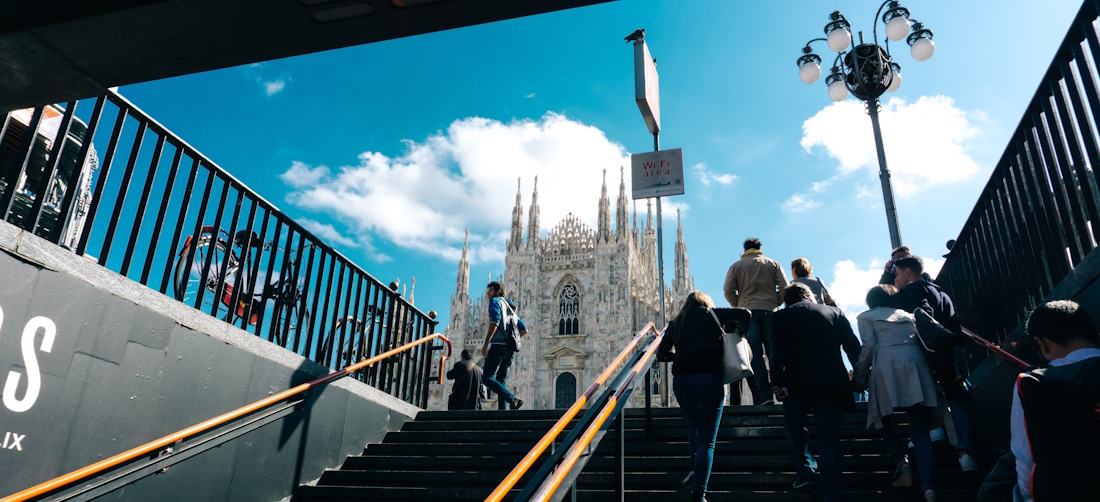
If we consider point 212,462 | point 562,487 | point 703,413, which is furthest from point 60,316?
point 703,413

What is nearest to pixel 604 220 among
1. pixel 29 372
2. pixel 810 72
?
pixel 810 72

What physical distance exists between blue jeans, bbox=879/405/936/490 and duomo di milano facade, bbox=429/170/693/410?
121 ft

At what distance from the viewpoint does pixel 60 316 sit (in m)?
3.88

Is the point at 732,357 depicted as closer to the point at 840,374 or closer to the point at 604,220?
the point at 840,374

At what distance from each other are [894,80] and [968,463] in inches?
276

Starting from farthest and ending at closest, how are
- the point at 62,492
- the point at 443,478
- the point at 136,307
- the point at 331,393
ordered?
the point at 331,393 < the point at 443,478 < the point at 136,307 < the point at 62,492

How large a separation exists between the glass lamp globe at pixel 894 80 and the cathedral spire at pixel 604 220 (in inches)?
1383

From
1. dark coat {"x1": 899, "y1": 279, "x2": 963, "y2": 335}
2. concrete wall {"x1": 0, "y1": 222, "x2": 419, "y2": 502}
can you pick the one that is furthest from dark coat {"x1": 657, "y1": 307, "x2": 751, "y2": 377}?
concrete wall {"x1": 0, "y1": 222, "x2": 419, "y2": 502}

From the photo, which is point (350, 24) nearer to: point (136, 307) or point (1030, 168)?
point (136, 307)

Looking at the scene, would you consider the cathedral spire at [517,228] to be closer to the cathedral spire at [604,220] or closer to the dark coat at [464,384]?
the cathedral spire at [604,220]

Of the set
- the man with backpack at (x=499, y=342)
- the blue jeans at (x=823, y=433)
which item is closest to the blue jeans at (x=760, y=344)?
the blue jeans at (x=823, y=433)

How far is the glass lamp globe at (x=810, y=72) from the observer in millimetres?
10070

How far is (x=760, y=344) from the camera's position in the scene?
6766 mm

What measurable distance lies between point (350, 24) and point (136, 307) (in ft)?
9.27
